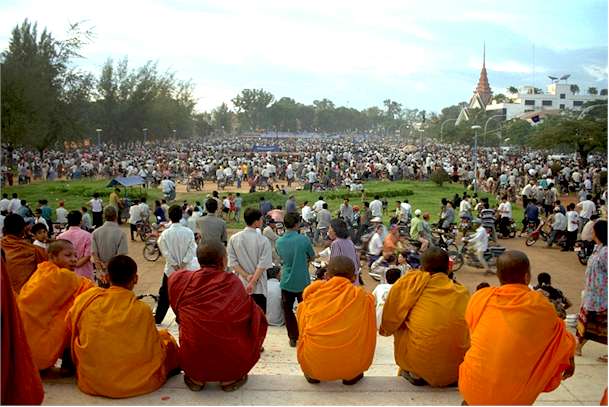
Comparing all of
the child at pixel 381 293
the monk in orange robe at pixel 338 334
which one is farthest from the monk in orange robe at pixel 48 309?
the child at pixel 381 293

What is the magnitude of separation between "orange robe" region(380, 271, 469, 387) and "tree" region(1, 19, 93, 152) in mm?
22929

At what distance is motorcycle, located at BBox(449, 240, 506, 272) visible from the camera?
10867mm

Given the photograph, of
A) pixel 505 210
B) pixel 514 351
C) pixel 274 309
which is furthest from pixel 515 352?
pixel 505 210

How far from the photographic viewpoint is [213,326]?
151 inches

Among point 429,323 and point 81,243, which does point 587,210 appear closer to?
point 429,323

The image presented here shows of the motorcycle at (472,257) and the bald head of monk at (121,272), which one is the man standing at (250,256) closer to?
the bald head of monk at (121,272)

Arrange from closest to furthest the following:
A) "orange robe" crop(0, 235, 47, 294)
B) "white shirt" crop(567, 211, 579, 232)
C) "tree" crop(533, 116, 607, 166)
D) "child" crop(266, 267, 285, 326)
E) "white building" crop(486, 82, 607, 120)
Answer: "orange robe" crop(0, 235, 47, 294), "child" crop(266, 267, 285, 326), "white shirt" crop(567, 211, 579, 232), "tree" crop(533, 116, 607, 166), "white building" crop(486, 82, 607, 120)

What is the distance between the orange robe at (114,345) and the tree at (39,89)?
22135 mm

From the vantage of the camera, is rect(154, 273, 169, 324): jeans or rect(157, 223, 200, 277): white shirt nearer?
rect(154, 273, 169, 324): jeans

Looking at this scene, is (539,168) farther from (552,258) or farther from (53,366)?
(53,366)

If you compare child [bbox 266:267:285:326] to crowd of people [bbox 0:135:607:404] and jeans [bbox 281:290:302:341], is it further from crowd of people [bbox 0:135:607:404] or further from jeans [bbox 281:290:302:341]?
crowd of people [bbox 0:135:607:404]

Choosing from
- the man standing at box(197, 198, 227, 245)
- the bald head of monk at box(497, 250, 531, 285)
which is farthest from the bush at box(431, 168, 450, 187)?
the bald head of monk at box(497, 250, 531, 285)

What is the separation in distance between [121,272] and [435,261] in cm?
211

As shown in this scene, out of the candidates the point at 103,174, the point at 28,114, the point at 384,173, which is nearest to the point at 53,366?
the point at 28,114
